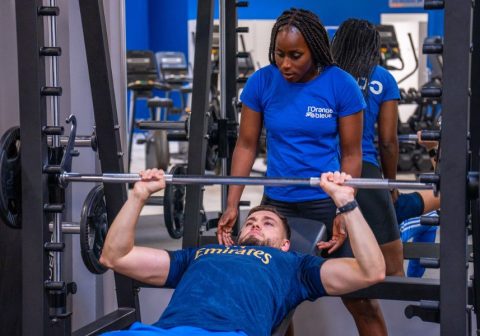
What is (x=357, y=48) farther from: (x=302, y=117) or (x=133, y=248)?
(x=133, y=248)

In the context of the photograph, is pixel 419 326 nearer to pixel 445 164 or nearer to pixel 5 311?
pixel 445 164

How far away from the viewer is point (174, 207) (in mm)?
4512

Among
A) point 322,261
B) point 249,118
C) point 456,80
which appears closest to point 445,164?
point 456,80

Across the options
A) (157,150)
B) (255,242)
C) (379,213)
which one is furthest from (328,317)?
(157,150)

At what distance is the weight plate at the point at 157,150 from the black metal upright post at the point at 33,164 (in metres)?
6.13

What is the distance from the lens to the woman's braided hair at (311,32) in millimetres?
2742

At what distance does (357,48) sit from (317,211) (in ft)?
2.17

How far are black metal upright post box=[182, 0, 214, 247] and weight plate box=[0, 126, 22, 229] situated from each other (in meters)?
0.94

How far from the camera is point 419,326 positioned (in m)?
3.50

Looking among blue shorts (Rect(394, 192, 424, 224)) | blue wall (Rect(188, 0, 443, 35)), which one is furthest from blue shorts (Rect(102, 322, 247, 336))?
blue wall (Rect(188, 0, 443, 35))

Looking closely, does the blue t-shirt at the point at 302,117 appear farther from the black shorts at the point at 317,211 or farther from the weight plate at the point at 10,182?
the weight plate at the point at 10,182

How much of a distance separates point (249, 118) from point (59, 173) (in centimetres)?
70

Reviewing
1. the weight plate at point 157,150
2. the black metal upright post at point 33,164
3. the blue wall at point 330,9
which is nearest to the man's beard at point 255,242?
the black metal upright post at point 33,164

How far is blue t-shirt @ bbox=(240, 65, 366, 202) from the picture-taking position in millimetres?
2787
